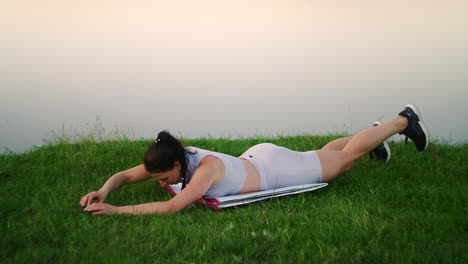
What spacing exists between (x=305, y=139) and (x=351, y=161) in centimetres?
283

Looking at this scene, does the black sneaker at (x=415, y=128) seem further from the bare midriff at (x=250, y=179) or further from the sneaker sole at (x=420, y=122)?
the bare midriff at (x=250, y=179)

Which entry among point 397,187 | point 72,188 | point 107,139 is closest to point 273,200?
point 397,187

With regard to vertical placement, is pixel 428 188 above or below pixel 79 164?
below

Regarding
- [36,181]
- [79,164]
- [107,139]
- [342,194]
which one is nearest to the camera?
[342,194]

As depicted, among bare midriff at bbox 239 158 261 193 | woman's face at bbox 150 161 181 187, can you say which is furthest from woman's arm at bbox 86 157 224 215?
bare midriff at bbox 239 158 261 193

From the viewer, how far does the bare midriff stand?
5.14m

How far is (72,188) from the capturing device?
19.5ft

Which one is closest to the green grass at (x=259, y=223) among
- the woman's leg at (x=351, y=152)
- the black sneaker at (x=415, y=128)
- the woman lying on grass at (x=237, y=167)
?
the woman lying on grass at (x=237, y=167)

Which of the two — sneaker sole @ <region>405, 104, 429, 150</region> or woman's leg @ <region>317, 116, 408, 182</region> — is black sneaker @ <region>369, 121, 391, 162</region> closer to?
sneaker sole @ <region>405, 104, 429, 150</region>

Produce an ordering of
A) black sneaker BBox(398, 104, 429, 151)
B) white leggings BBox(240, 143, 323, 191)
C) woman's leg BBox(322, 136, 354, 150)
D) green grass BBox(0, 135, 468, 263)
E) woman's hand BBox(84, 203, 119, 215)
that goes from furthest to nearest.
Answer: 1. woman's leg BBox(322, 136, 354, 150)
2. black sneaker BBox(398, 104, 429, 151)
3. white leggings BBox(240, 143, 323, 191)
4. woman's hand BBox(84, 203, 119, 215)
5. green grass BBox(0, 135, 468, 263)

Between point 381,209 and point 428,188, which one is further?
point 428,188

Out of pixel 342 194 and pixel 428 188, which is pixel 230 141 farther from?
pixel 428 188

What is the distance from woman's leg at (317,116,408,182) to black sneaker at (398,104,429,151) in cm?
26

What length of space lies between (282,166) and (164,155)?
1431 millimetres
